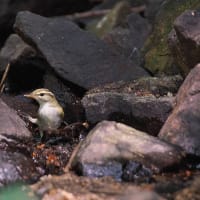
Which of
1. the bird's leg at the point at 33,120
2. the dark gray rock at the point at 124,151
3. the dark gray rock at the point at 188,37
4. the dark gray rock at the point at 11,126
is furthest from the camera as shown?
the bird's leg at the point at 33,120

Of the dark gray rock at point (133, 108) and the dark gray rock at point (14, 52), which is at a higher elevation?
the dark gray rock at point (133, 108)

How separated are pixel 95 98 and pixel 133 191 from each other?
2.85m

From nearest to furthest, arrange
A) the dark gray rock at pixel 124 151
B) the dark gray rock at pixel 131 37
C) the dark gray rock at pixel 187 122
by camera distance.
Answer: the dark gray rock at pixel 124 151
the dark gray rock at pixel 187 122
the dark gray rock at pixel 131 37

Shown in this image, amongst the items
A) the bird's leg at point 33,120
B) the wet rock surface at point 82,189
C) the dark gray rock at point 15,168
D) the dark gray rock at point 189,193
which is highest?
the dark gray rock at point 189,193

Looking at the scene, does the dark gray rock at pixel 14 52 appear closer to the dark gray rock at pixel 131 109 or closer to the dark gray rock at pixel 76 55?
the dark gray rock at pixel 76 55

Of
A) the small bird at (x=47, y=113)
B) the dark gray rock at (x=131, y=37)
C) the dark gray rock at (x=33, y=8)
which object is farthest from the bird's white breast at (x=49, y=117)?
the dark gray rock at (x=33, y=8)

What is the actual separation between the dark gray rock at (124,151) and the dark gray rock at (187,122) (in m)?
0.17

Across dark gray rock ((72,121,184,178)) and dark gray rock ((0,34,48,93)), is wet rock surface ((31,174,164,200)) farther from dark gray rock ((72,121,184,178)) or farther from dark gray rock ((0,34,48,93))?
dark gray rock ((0,34,48,93))

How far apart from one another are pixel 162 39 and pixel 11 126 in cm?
436

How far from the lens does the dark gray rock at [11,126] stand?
7502 mm

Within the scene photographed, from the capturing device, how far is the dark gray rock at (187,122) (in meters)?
6.67

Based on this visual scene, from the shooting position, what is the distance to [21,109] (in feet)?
30.8

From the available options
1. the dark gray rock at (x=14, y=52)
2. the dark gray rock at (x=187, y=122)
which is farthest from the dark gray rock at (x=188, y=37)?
the dark gray rock at (x=14, y=52)

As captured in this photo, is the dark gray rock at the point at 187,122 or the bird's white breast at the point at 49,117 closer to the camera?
the dark gray rock at the point at 187,122
